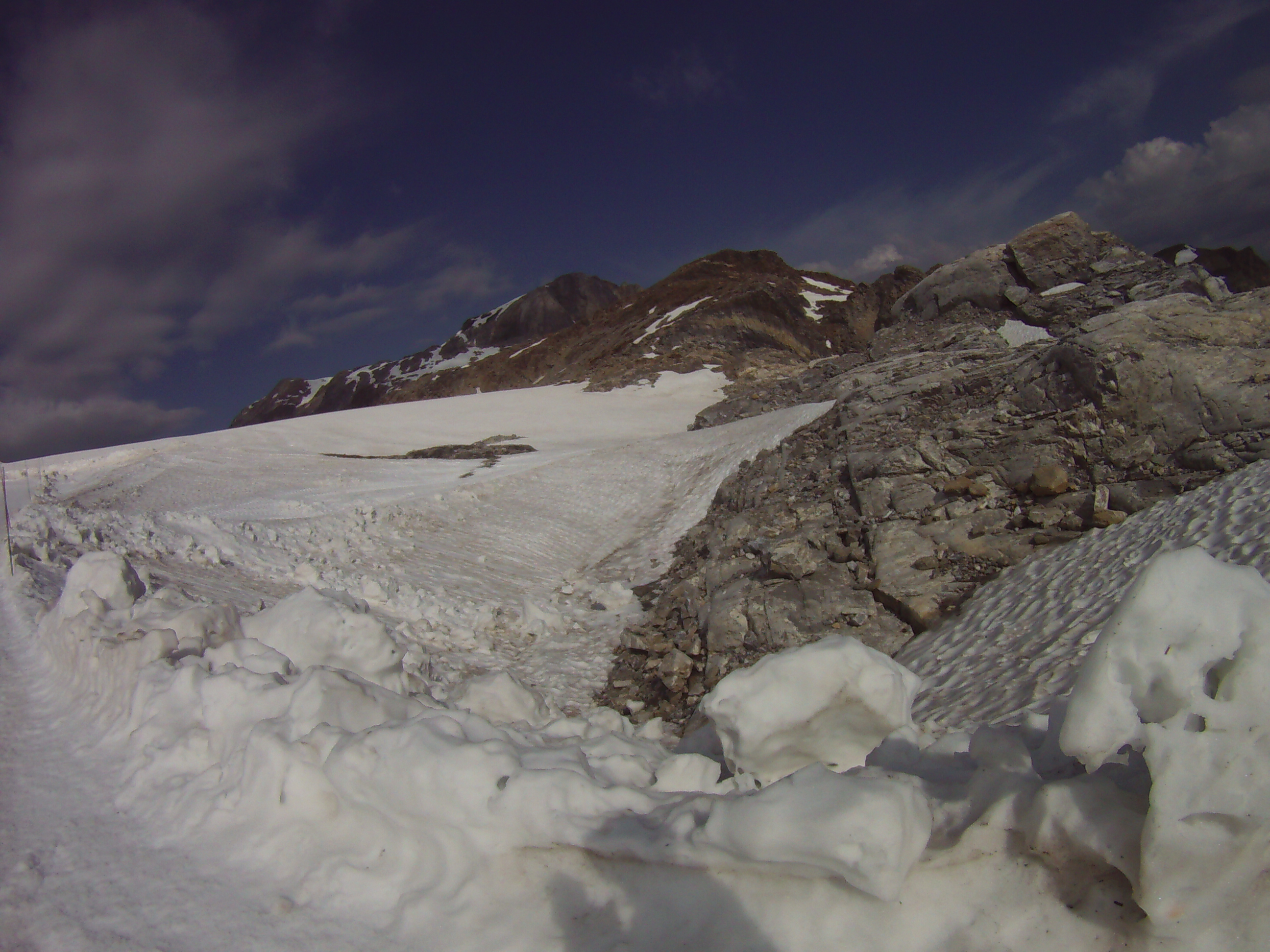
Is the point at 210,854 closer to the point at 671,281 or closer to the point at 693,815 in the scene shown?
the point at 693,815

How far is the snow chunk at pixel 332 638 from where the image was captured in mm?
4387

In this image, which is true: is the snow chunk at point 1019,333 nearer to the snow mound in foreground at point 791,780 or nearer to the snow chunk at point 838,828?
the snow mound in foreground at point 791,780

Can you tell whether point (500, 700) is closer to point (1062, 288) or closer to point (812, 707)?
point (812, 707)

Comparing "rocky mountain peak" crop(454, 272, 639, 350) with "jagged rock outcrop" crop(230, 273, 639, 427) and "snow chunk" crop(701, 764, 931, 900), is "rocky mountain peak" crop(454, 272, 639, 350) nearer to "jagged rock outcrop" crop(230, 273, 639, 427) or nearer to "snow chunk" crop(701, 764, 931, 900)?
"jagged rock outcrop" crop(230, 273, 639, 427)

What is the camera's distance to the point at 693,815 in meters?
2.27

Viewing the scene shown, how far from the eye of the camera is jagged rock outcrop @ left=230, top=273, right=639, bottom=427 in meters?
77.3

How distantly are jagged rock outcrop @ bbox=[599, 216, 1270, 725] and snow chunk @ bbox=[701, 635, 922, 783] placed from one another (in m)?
3.38

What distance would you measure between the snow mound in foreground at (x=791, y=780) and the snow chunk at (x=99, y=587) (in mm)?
1043

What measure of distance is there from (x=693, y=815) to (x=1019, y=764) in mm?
1114

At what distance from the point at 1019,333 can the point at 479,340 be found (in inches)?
2981

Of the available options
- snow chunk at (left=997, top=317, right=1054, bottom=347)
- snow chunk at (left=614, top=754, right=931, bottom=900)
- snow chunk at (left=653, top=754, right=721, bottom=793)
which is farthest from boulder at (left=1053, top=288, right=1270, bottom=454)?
snow chunk at (left=614, top=754, right=931, bottom=900)

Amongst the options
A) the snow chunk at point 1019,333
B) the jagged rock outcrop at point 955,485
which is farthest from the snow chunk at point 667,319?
the jagged rock outcrop at point 955,485

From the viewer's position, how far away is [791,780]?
222 cm

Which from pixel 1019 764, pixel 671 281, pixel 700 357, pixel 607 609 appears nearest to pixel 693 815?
pixel 1019 764
